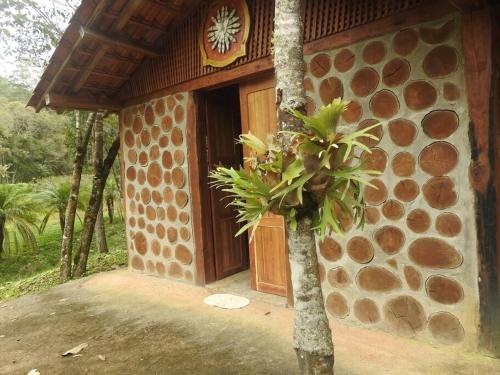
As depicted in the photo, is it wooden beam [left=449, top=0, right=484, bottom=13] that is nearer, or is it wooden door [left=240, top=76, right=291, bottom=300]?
wooden beam [left=449, top=0, right=484, bottom=13]

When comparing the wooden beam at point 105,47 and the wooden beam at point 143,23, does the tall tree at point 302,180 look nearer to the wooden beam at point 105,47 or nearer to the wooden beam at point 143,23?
the wooden beam at point 105,47

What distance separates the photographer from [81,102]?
4723 millimetres

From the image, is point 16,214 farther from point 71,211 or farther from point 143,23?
point 143,23

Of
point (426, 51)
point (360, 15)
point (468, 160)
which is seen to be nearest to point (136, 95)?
point (360, 15)

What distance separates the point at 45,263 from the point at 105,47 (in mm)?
7567

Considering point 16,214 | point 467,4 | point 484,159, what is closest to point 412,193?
point 484,159

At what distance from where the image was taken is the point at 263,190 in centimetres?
164

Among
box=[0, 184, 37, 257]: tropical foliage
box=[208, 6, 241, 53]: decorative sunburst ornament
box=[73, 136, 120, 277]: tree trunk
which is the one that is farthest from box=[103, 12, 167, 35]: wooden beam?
box=[0, 184, 37, 257]: tropical foliage

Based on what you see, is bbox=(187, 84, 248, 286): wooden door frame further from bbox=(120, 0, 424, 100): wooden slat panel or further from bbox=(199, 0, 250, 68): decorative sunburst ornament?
bbox=(199, 0, 250, 68): decorative sunburst ornament

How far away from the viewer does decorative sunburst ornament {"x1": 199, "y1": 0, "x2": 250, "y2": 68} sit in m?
3.71

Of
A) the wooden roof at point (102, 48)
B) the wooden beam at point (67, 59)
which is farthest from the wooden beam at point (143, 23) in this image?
the wooden beam at point (67, 59)

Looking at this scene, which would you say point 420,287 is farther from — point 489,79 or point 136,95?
point 136,95

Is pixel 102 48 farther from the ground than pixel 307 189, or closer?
farther from the ground

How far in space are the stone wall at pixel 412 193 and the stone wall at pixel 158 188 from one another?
80.1 inches
